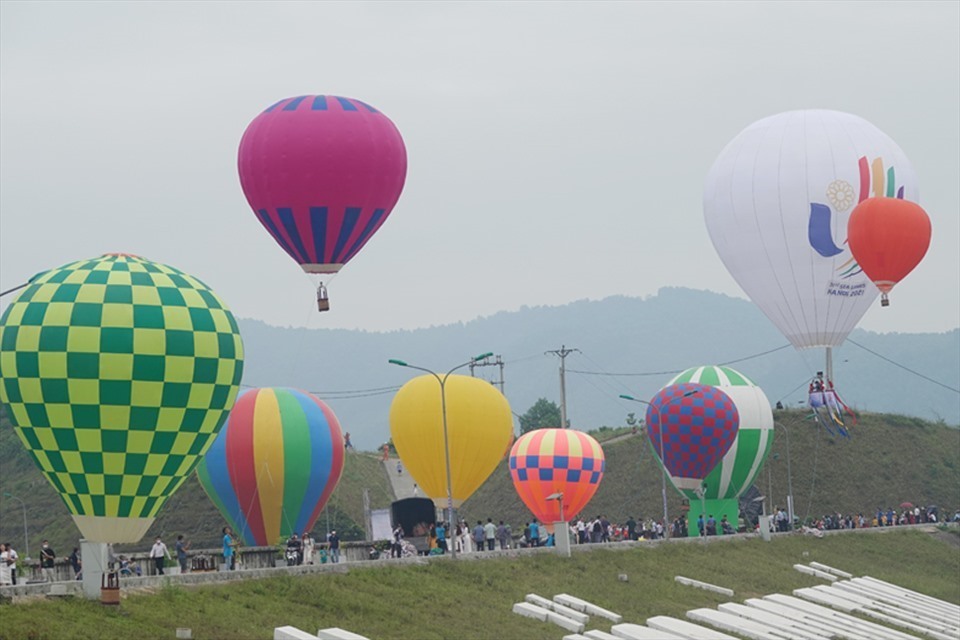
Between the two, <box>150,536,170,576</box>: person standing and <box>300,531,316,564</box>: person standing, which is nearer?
<box>150,536,170,576</box>: person standing

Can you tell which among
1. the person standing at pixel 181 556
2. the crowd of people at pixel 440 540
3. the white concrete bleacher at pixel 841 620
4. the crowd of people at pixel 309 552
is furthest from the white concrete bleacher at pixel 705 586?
the person standing at pixel 181 556

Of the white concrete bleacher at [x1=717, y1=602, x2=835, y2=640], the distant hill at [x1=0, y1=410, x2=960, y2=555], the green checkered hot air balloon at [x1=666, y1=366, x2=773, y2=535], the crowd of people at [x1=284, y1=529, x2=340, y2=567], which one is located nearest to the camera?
the white concrete bleacher at [x1=717, y1=602, x2=835, y2=640]

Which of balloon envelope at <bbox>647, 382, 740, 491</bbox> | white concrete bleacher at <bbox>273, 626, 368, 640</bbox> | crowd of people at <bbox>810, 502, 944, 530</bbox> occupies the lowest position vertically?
white concrete bleacher at <bbox>273, 626, 368, 640</bbox>

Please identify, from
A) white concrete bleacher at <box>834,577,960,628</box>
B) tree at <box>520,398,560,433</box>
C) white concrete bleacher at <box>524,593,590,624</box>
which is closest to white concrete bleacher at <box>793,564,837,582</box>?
white concrete bleacher at <box>834,577,960,628</box>

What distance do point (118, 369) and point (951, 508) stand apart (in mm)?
84592

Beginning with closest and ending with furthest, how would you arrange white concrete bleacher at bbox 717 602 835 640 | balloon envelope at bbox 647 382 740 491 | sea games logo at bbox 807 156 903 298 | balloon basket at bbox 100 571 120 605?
balloon basket at bbox 100 571 120 605 < white concrete bleacher at bbox 717 602 835 640 < balloon envelope at bbox 647 382 740 491 < sea games logo at bbox 807 156 903 298

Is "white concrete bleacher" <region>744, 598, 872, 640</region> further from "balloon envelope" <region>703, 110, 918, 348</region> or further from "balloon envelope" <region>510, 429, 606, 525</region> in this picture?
"balloon envelope" <region>703, 110, 918, 348</region>

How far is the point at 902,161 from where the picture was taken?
282 feet

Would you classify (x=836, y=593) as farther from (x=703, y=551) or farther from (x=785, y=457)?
(x=785, y=457)

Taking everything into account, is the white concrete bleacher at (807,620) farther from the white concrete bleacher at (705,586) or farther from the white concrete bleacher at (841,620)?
the white concrete bleacher at (705,586)

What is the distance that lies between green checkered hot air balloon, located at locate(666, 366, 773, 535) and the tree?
50.3 meters

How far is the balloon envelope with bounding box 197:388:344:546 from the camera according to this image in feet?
191

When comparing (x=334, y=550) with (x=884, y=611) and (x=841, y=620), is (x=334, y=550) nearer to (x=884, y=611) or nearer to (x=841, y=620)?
(x=841, y=620)

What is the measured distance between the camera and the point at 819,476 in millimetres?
110750
